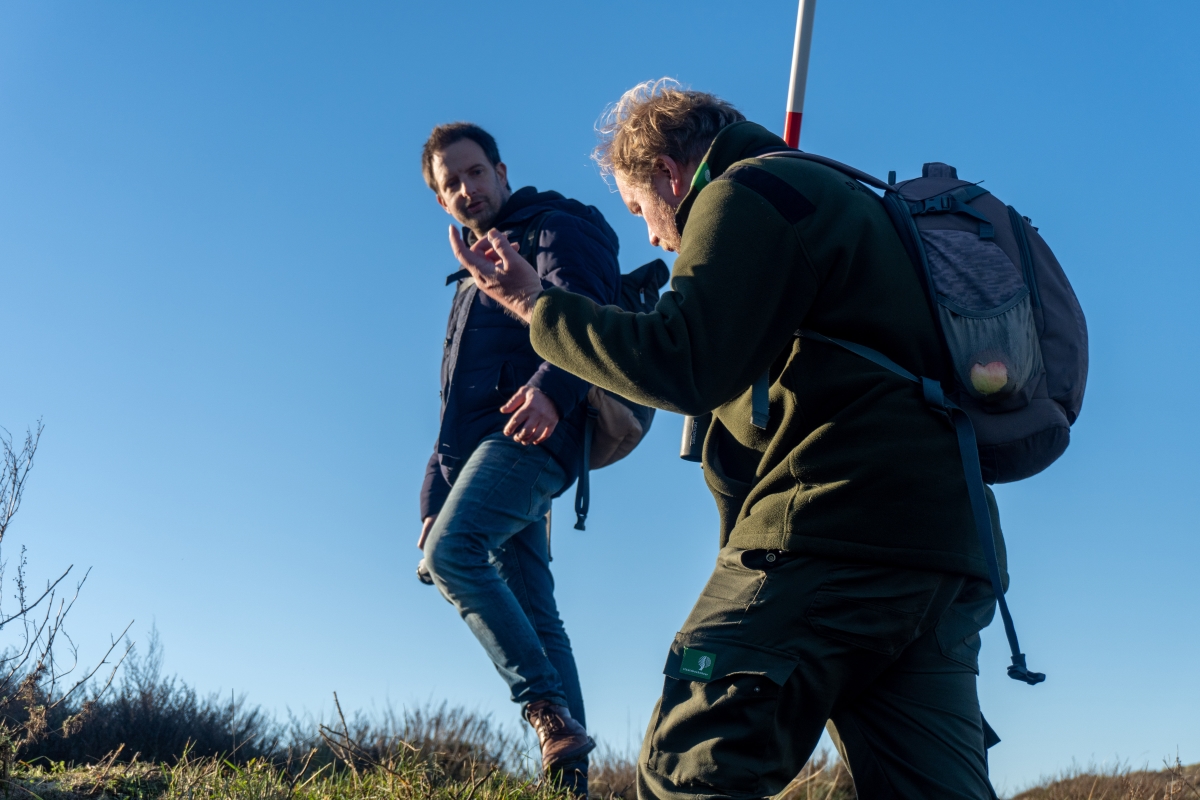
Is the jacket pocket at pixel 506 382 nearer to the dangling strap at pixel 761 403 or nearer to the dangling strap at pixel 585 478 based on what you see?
the dangling strap at pixel 585 478

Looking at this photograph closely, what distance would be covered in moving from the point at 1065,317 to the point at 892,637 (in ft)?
2.43

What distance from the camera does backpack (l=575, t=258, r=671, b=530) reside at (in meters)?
4.06

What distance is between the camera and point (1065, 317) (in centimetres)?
227

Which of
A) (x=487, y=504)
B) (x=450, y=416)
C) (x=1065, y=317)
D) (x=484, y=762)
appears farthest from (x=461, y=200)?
(x=1065, y=317)

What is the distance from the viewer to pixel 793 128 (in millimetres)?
3850

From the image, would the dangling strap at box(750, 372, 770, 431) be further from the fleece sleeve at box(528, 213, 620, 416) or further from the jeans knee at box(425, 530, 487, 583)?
the jeans knee at box(425, 530, 487, 583)

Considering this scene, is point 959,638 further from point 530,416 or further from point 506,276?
point 530,416

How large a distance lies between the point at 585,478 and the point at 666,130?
1.73 meters

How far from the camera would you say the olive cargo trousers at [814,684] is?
2.03 meters

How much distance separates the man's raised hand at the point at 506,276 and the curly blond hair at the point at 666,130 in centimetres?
38

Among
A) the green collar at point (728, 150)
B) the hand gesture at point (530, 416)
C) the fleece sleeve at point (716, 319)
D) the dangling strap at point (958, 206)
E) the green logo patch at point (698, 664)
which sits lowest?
the green logo patch at point (698, 664)

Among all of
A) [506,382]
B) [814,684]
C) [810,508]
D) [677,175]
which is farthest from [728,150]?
[506,382]

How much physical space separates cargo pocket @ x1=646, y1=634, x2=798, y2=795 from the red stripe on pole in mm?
2245

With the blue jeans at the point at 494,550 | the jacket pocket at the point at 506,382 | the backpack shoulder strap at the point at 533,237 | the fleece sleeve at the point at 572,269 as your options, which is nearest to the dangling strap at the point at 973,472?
the fleece sleeve at the point at 572,269
